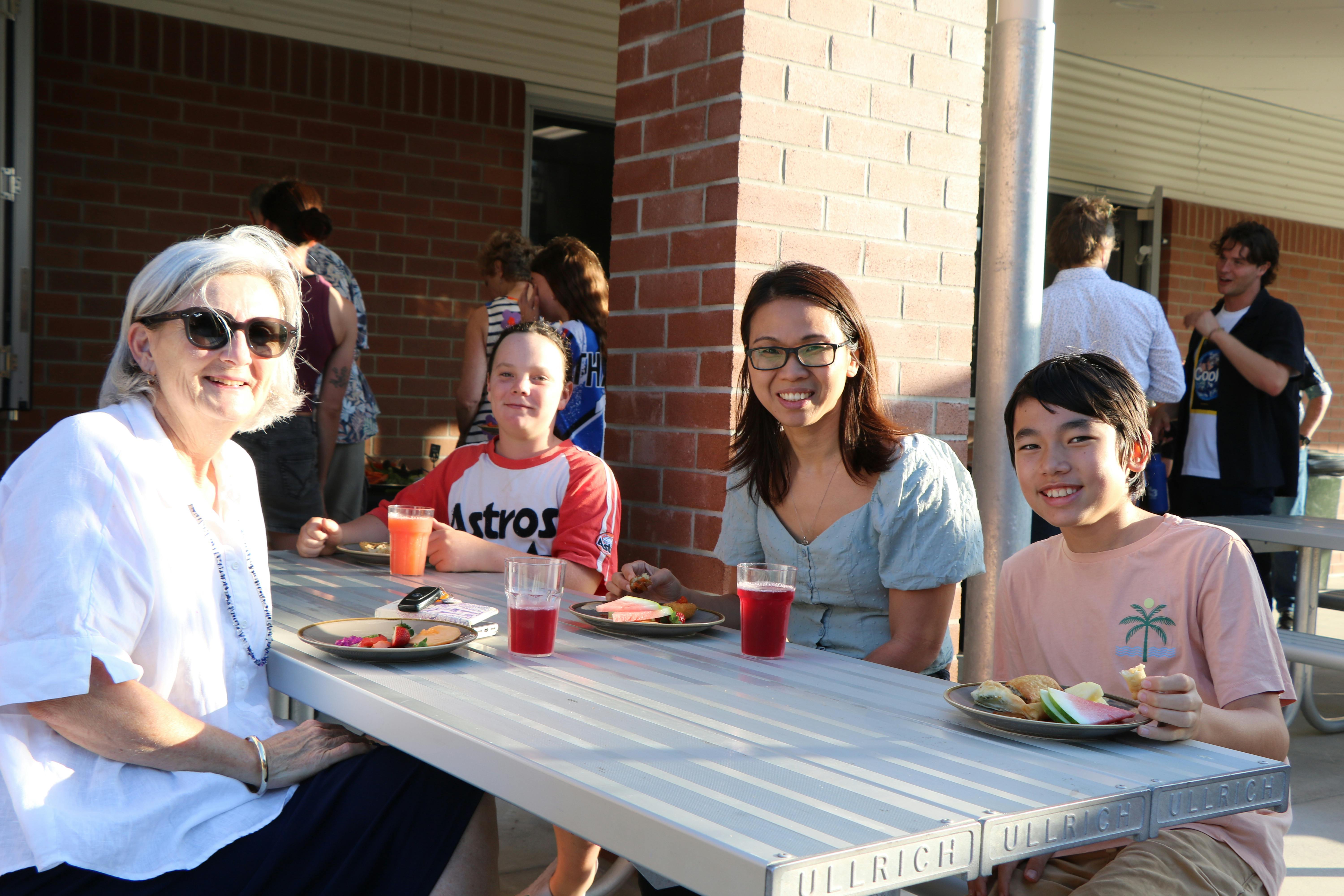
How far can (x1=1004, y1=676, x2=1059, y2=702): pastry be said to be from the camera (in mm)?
1531

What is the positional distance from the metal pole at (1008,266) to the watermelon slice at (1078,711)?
1.41 metres

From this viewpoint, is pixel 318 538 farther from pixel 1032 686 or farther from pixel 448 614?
pixel 1032 686

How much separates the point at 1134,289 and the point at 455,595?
3.07 metres

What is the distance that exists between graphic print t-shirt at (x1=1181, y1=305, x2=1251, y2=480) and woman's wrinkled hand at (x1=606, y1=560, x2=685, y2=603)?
3.41m

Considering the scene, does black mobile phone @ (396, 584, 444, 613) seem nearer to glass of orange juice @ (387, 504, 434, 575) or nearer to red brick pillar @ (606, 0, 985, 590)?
glass of orange juice @ (387, 504, 434, 575)

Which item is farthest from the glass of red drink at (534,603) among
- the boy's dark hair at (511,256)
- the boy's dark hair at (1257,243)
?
the boy's dark hair at (1257,243)

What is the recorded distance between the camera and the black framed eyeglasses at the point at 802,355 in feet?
7.17

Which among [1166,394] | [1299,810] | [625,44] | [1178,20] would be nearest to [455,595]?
[625,44]

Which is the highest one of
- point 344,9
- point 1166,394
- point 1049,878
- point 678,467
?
point 344,9

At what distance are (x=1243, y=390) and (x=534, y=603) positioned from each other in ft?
13.1

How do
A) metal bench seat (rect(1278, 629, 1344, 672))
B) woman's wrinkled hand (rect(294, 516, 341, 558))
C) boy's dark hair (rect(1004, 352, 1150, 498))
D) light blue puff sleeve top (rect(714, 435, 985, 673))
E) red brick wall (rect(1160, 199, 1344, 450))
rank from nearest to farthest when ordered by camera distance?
boy's dark hair (rect(1004, 352, 1150, 498)), light blue puff sleeve top (rect(714, 435, 985, 673)), woman's wrinkled hand (rect(294, 516, 341, 558)), metal bench seat (rect(1278, 629, 1344, 672)), red brick wall (rect(1160, 199, 1344, 450))

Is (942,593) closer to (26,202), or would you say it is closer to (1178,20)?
(26,202)

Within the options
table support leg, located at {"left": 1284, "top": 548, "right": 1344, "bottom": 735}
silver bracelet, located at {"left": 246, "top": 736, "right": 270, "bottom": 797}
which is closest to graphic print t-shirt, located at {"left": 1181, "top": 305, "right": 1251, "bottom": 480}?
table support leg, located at {"left": 1284, "top": 548, "right": 1344, "bottom": 735}

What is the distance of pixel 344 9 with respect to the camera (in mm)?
5664
